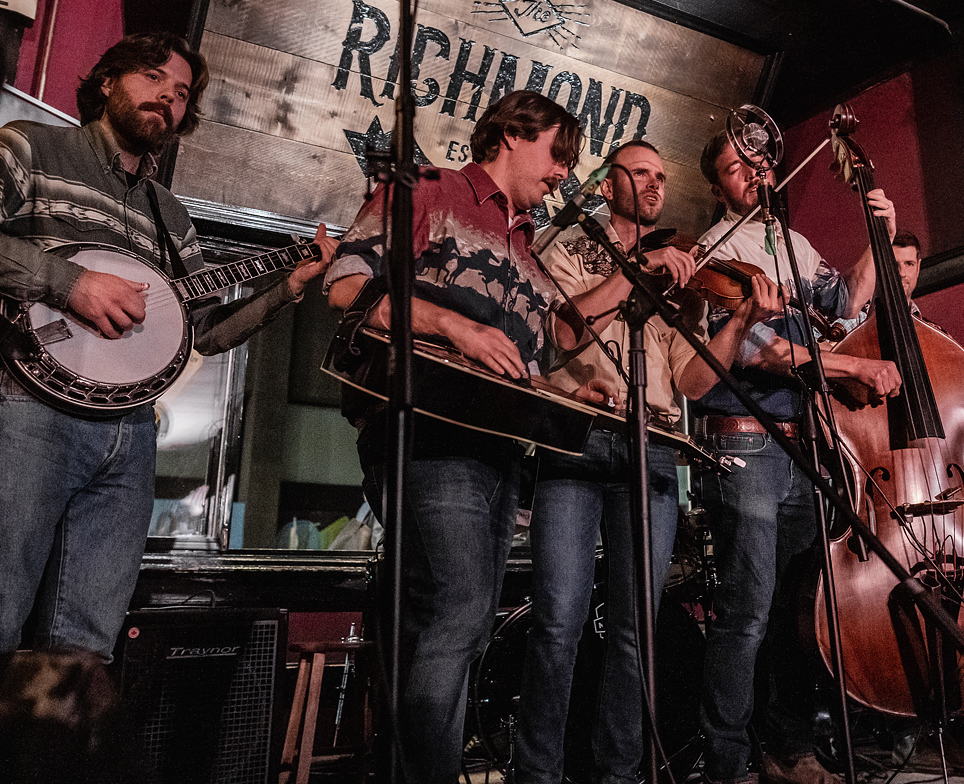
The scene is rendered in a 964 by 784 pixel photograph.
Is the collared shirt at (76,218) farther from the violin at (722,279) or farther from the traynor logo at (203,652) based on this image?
the violin at (722,279)

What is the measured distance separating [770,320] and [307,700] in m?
2.16

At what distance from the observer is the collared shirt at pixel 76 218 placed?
1877mm

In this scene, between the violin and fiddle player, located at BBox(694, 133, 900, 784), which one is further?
the violin

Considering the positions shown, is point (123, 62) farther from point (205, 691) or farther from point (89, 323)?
point (205, 691)

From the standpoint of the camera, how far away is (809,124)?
4.70 metres

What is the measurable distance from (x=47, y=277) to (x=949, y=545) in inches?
101

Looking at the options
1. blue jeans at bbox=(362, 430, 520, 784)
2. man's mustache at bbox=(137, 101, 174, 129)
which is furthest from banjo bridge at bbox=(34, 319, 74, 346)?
blue jeans at bbox=(362, 430, 520, 784)

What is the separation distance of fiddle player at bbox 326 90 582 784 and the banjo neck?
2.11ft

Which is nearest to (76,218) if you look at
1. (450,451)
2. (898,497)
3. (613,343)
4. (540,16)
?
(450,451)

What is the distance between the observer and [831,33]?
13.9 feet

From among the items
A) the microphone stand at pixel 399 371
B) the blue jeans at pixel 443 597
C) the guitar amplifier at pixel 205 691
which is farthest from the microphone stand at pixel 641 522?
the guitar amplifier at pixel 205 691

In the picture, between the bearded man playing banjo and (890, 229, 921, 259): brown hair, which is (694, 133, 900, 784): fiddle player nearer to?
(890, 229, 921, 259): brown hair

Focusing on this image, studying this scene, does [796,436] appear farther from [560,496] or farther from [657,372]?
[560,496]

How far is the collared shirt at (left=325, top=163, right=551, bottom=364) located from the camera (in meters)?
1.81
